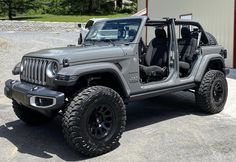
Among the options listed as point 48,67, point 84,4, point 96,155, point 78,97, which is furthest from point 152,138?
point 84,4

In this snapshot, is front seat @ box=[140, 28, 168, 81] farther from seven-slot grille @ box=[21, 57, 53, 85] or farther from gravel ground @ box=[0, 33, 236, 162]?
seven-slot grille @ box=[21, 57, 53, 85]

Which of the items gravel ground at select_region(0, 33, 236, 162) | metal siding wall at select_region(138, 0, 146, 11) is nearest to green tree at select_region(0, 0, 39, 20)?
metal siding wall at select_region(138, 0, 146, 11)

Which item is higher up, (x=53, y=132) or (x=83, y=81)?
(x=83, y=81)

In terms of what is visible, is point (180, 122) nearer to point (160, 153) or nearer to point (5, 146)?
point (160, 153)

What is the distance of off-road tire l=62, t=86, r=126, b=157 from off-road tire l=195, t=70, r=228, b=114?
2192mm

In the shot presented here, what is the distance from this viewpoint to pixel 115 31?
22.1 feet

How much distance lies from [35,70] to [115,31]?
1.59m

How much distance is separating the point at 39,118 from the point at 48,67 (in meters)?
1.70

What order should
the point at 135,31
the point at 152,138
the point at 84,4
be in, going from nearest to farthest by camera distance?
the point at 152,138
the point at 135,31
the point at 84,4

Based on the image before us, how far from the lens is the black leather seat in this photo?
7387 mm

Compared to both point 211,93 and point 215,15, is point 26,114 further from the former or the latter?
point 215,15

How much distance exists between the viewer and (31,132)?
21.5 feet

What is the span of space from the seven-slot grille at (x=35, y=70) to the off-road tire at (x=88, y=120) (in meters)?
0.63

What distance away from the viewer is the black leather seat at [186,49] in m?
7.39
